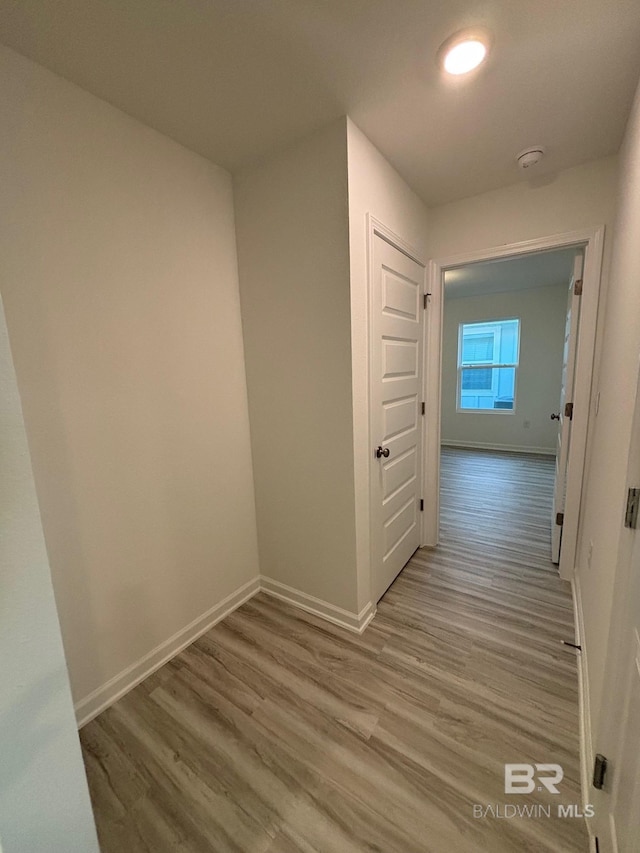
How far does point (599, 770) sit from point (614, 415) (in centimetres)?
118

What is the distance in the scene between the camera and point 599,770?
3.32 ft

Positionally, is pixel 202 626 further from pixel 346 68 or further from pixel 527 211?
pixel 527 211

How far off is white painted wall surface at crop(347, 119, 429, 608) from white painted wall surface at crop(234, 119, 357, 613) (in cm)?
4

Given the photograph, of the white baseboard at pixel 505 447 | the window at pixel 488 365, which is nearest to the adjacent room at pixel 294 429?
the white baseboard at pixel 505 447

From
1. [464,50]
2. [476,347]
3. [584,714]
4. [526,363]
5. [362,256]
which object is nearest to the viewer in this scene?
[464,50]

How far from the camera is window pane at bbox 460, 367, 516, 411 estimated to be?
570 cm

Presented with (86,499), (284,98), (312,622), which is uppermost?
(284,98)

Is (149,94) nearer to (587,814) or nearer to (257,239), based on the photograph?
(257,239)

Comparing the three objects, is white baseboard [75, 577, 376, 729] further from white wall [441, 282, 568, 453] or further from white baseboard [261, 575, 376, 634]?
white wall [441, 282, 568, 453]

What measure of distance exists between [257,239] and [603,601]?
228 centimetres

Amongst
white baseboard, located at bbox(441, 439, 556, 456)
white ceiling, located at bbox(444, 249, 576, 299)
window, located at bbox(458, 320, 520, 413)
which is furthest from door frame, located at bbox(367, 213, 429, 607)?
white baseboard, located at bbox(441, 439, 556, 456)

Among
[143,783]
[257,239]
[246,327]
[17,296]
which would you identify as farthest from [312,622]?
[257,239]

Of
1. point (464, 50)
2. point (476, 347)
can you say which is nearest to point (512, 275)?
point (476, 347)

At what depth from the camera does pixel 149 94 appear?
1.38 meters
